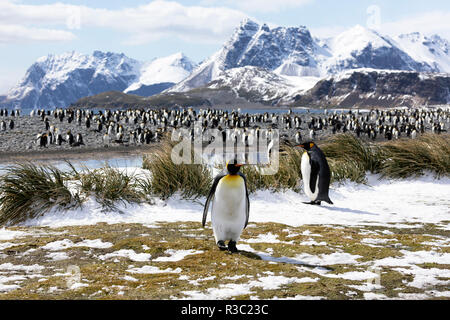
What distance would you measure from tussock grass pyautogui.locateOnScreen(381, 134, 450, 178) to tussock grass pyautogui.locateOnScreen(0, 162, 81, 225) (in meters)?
8.28

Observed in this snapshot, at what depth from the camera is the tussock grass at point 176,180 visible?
9125mm

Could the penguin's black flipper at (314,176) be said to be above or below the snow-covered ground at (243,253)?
above

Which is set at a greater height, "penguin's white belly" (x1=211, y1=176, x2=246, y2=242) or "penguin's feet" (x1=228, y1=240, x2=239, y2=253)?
"penguin's white belly" (x1=211, y1=176, x2=246, y2=242)

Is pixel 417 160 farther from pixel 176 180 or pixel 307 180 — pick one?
pixel 176 180

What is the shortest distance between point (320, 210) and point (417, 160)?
462 centimetres

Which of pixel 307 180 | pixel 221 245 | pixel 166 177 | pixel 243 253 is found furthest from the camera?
pixel 307 180

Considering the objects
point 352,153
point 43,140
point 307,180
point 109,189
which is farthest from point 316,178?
point 43,140

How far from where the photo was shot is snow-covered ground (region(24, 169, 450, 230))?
7.84m

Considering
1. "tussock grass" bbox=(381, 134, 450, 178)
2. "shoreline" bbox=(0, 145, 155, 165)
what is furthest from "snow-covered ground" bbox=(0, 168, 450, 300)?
"shoreline" bbox=(0, 145, 155, 165)

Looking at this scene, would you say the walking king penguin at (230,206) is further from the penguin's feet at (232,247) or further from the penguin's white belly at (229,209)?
the penguin's feet at (232,247)

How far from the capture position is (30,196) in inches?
321

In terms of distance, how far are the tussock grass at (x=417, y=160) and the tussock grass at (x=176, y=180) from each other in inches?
217

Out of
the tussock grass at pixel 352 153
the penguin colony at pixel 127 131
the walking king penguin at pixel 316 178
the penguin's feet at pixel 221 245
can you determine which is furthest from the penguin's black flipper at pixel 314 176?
the penguin colony at pixel 127 131

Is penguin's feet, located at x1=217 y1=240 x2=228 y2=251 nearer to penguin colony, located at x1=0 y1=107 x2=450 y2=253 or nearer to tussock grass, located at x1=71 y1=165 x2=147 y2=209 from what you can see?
penguin colony, located at x1=0 y1=107 x2=450 y2=253
